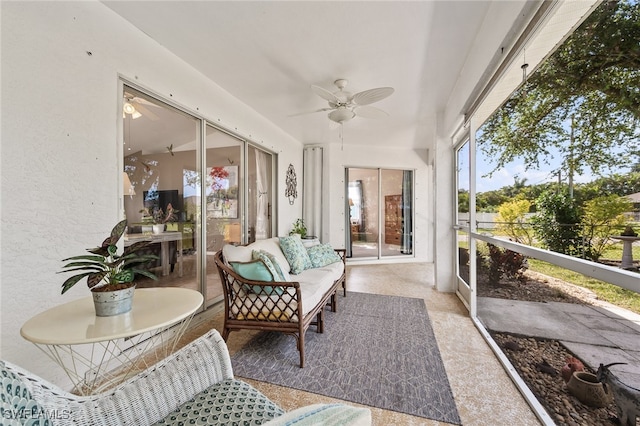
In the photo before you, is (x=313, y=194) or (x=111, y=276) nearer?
(x=111, y=276)

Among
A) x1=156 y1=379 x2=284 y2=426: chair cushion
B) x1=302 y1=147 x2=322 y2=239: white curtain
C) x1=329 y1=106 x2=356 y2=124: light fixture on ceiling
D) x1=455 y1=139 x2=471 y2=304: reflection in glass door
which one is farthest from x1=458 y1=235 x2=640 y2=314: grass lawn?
x1=302 y1=147 x2=322 y2=239: white curtain

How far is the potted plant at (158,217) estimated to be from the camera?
2.34m

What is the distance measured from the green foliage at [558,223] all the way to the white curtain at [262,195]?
11.3 ft

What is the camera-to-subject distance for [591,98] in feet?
3.51

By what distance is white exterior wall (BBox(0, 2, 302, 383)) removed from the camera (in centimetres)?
138

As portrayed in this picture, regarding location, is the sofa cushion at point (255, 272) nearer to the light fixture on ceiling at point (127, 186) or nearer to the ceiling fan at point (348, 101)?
the light fixture on ceiling at point (127, 186)

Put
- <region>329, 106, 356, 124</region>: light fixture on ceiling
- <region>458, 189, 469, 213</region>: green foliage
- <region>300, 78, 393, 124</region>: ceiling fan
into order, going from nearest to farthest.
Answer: <region>300, 78, 393, 124</region>: ceiling fan < <region>329, 106, 356, 124</region>: light fixture on ceiling < <region>458, 189, 469, 213</region>: green foliage

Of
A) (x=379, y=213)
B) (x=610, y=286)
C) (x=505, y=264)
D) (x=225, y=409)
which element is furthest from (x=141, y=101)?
(x=379, y=213)

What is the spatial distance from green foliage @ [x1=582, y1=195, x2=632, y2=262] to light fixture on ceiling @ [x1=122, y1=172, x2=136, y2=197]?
2834 millimetres

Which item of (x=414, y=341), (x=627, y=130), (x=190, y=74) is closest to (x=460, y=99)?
(x=627, y=130)

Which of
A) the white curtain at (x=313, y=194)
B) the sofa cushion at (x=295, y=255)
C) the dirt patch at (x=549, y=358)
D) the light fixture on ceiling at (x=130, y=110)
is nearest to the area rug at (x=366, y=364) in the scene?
A: the dirt patch at (x=549, y=358)

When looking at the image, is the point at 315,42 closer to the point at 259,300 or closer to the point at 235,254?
the point at 235,254

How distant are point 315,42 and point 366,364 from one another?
2.64 metres

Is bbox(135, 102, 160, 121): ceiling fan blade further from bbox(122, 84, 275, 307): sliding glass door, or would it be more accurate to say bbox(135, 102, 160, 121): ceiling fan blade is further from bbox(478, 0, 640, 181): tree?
bbox(478, 0, 640, 181): tree
